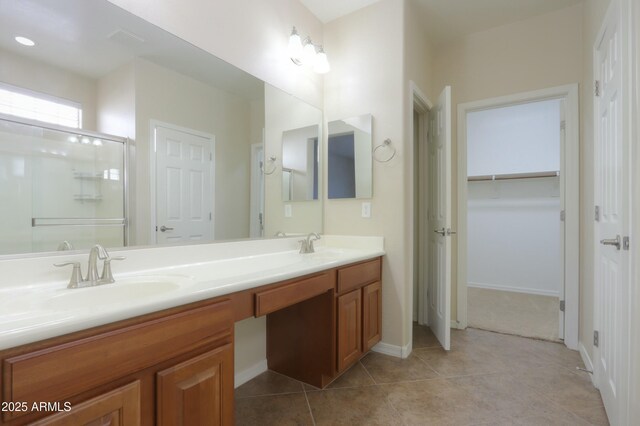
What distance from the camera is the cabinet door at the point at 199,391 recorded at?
0.93 meters

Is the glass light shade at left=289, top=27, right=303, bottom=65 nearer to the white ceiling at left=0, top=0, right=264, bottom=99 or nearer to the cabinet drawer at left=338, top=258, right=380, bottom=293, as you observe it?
the white ceiling at left=0, top=0, right=264, bottom=99

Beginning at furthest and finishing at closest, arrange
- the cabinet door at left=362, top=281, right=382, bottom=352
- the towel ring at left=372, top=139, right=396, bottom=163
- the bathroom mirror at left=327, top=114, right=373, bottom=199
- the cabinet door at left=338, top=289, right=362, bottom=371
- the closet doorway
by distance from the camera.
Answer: the closet doorway → the bathroom mirror at left=327, top=114, right=373, bottom=199 → the towel ring at left=372, top=139, right=396, bottom=163 → the cabinet door at left=362, top=281, right=382, bottom=352 → the cabinet door at left=338, top=289, right=362, bottom=371

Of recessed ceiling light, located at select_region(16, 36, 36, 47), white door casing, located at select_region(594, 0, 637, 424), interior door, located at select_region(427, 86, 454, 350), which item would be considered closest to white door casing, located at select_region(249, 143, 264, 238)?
recessed ceiling light, located at select_region(16, 36, 36, 47)

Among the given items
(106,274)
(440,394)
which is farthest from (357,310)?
(106,274)

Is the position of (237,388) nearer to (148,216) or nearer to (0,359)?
(148,216)

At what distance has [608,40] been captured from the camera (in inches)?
64.2

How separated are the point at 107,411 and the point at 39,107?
1.05 meters

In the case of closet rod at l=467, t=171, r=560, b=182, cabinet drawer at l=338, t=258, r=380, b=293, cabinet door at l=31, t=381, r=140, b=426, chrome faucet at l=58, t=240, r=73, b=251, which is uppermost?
closet rod at l=467, t=171, r=560, b=182

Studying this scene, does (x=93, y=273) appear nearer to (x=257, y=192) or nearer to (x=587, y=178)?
(x=257, y=192)

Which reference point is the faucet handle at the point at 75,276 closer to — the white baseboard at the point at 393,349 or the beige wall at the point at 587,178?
the white baseboard at the point at 393,349

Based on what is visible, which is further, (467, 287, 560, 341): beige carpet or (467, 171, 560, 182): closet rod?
(467, 171, 560, 182): closet rod

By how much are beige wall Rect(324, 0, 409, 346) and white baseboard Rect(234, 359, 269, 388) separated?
0.91m

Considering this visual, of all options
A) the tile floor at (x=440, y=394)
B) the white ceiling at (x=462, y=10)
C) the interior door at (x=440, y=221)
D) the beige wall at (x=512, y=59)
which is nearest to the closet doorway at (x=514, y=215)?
the beige wall at (x=512, y=59)

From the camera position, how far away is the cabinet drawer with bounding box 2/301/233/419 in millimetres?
666
